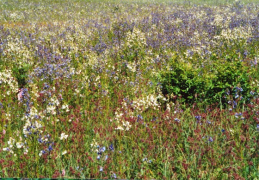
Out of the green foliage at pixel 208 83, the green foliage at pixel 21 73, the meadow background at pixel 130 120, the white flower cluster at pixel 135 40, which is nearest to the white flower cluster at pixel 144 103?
the meadow background at pixel 130 120

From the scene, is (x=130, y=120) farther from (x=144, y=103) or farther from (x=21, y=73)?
(x=21, y=73)

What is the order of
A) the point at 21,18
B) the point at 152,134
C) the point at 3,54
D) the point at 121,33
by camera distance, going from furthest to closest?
the point at 21,18, the point at 121,33, the point at 3,54, the point at 152,134

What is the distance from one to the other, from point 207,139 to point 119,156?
120cm

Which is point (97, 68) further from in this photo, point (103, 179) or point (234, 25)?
point (234, 25)

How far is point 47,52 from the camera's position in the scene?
7199 millimetres

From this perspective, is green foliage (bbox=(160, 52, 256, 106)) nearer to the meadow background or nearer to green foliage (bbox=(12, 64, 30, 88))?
the meadow background

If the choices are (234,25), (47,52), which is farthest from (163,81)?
(234,25)

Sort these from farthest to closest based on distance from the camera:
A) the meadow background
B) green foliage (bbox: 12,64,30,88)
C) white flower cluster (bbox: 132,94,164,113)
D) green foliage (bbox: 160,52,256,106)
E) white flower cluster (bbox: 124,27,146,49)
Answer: white flower cluster (bbox: 124,27,146,49)
green foliage (bbox: 12,64,30,88)
green foliage (bbox: 160,52,256,106)
white flower cluster (bbox: 132,94,164,113)
the meadow background

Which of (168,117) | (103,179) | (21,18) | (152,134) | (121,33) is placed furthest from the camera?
(21,18)

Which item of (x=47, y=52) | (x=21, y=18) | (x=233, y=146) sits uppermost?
(x=21, y=18)

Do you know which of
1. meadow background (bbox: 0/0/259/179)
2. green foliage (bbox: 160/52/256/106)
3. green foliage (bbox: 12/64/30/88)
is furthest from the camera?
A: green foliage (bbox: 12/64/30/88)

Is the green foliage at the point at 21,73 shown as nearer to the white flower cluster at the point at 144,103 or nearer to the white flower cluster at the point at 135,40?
the white flower cluster at the point at 135,40

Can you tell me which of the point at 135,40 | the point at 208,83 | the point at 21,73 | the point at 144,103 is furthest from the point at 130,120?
the point at 135,40

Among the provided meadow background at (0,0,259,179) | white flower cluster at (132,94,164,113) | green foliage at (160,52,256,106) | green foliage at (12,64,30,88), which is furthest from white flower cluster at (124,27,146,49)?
white flower cluster at (132,94,164,113)
